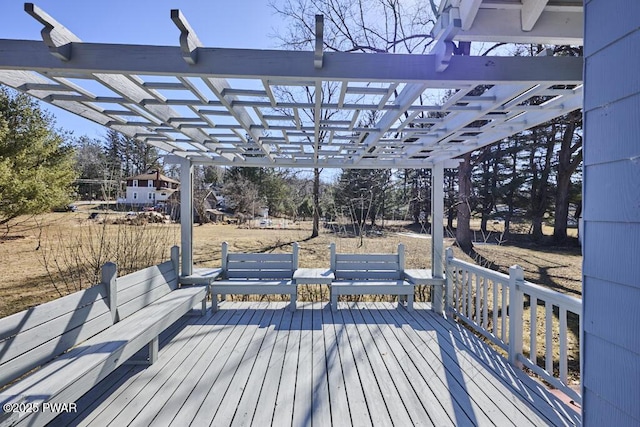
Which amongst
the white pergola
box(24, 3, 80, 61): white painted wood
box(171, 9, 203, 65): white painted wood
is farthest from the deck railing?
box(24, 3, 80, 61): white painted wood

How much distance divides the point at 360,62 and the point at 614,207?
131 cm

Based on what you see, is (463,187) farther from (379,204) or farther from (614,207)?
(614,207)

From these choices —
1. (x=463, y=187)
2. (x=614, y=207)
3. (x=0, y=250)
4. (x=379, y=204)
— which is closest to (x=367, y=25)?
(x=463, y=187)

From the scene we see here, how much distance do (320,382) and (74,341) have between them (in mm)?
1742

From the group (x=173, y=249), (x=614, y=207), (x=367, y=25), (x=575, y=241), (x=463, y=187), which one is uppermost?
(x=367, y=25)

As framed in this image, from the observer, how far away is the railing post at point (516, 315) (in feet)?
8.43

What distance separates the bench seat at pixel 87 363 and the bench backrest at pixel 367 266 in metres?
2.12

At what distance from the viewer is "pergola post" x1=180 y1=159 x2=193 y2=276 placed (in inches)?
158

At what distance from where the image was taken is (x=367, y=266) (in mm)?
4383

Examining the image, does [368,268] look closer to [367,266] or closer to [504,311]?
[367,266]

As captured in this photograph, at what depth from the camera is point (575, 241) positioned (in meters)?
12.1

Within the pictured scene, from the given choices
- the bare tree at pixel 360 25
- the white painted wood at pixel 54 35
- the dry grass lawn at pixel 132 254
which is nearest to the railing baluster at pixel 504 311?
the dry grass lawn at pixel 132 254

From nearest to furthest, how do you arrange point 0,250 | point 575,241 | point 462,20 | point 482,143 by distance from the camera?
point 462,20, point 482,143, point 0,250, point 575,241

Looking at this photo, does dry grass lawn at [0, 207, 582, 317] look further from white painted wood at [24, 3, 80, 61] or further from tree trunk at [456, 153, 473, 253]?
white painted wood at [24, 3, 80, 61]
